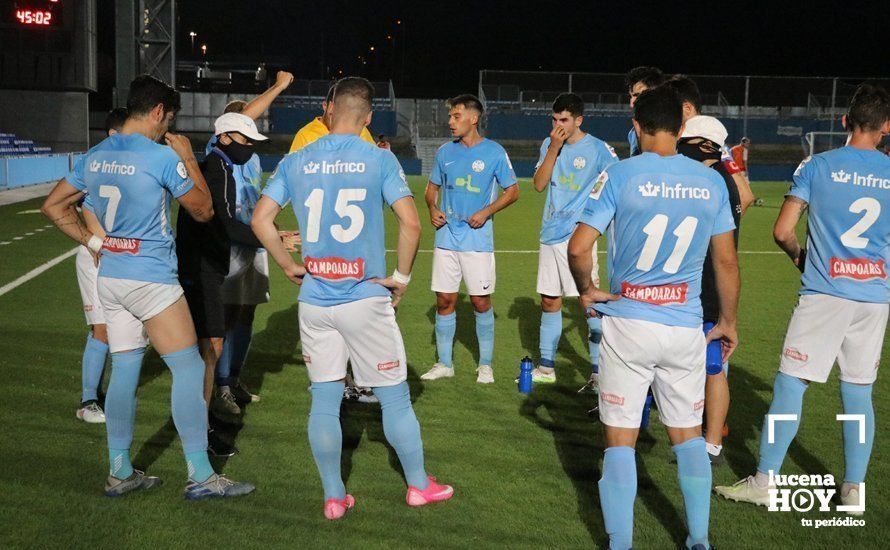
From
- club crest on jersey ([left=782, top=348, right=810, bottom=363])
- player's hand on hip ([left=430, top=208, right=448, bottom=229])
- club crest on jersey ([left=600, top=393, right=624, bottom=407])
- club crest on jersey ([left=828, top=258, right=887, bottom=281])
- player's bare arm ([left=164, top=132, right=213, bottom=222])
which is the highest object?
A: player's bare arm ([left=164, top=132, right=213, bottom=222])

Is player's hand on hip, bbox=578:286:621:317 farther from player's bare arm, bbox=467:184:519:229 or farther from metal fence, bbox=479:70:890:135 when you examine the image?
metal fence, bbox=479:70:890:135

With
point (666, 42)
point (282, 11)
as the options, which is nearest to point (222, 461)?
point (666, 42)

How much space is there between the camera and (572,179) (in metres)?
7.14

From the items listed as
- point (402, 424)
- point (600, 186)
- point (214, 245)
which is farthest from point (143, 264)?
point (600, 186)

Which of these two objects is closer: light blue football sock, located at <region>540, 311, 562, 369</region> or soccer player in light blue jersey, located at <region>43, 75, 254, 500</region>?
soccer player in light blue jersey, located at <region>43, 75, 254, 500</region>

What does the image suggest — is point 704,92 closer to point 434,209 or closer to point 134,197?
point 434,209

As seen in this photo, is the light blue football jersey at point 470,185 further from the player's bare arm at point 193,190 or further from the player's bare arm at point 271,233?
the player's bare arm at point 271,233

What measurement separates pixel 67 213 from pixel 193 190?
37.0 inches

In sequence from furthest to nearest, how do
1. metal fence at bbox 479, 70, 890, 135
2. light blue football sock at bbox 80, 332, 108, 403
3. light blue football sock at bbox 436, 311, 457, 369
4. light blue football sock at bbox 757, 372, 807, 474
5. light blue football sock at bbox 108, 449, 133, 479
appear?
1. metal fence at bbox 479, 70, 890, 135
2. light blue football sock at bbox 436, 311, 457, 369
3. light blue football sock at bbox 80, 332, 108, 403
4. light blue football sock at bbox 108, 449, 133, 479
5. light blue football sock at bbox 757, 372, 807, 474

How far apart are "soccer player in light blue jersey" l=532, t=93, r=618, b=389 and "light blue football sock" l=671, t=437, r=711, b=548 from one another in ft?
10.0

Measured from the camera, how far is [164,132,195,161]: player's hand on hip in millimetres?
4770

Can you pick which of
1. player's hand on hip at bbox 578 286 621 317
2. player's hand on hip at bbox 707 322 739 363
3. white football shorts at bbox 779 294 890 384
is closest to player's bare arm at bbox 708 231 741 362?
player's hand on hip at bbox 707 322 739 363

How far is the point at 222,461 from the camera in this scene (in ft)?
17.5

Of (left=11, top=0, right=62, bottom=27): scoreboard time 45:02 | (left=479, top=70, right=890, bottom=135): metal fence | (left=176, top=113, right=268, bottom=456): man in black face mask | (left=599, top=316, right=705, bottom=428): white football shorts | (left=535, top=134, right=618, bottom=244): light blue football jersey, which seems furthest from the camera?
(left=479, top=70, right=890, bottom=135): metal fence
